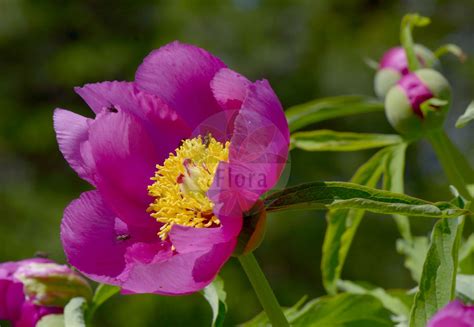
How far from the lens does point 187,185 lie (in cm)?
61

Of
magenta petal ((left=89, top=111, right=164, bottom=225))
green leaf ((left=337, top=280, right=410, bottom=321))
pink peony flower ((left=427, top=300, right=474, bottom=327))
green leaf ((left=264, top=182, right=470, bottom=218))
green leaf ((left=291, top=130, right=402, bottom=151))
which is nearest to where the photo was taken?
pink peony flower ((left=427, top=300, right=474, bottom=327))

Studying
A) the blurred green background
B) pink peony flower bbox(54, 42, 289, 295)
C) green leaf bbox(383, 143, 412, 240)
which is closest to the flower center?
pink peony flower bbox(54, 42, 289, 295)

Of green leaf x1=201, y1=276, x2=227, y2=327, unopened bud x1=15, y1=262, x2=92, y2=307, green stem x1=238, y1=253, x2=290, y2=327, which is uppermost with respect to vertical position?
green stem x1=238, y1=253, x2=290, y2=327

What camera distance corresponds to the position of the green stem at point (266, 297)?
20.3 inches

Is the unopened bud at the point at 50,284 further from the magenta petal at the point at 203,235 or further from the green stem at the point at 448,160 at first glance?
the green stem at the point at 448,160

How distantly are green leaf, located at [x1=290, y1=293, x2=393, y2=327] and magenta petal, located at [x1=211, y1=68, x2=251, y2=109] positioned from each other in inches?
7.0

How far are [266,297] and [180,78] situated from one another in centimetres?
19

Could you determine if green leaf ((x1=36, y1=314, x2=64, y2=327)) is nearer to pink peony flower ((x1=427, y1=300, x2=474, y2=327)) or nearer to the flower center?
the flower center

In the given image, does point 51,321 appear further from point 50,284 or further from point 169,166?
point 169,166

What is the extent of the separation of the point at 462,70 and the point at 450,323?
161 inches

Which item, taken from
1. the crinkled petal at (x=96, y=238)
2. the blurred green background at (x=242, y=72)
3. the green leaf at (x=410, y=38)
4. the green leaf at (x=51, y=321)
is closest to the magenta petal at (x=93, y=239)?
the crinkled petal at (x=96, y=238)

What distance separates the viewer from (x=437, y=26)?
14.6 ft

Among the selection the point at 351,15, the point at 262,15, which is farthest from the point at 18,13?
the point at 351,15

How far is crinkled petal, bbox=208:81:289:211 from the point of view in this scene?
53 centimetres
